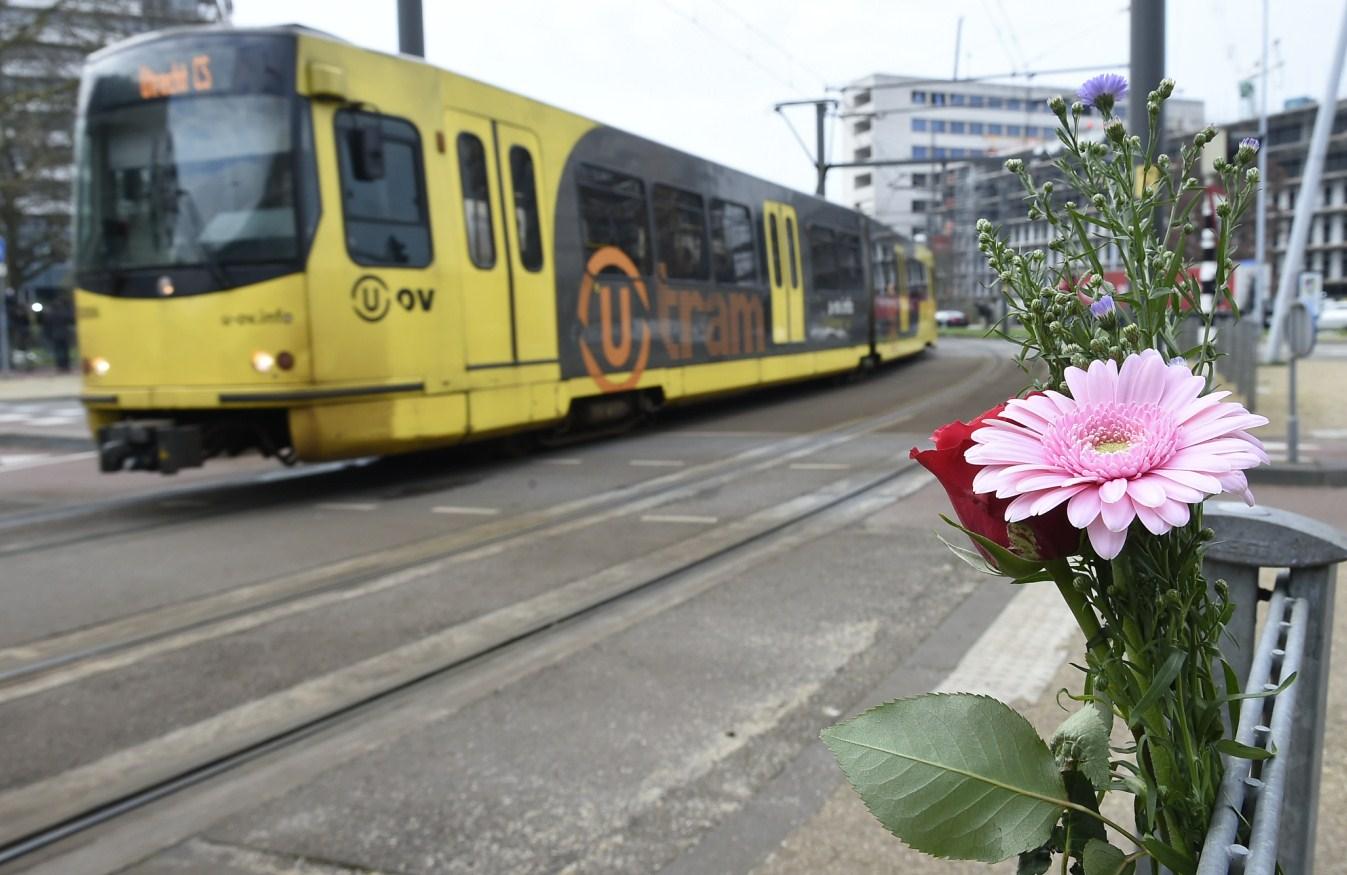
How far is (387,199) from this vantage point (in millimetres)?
8359

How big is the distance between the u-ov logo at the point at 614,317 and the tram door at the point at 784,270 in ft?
13.0

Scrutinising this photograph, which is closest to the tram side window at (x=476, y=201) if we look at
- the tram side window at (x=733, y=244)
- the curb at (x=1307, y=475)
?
the tram side window at (x=733, y=244)

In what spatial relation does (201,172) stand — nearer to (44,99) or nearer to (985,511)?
(985,511)

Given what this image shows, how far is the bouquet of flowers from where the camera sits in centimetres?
85

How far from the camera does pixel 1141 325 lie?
0.97m

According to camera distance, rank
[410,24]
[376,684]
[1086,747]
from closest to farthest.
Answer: [1086,747] → [376,684] → [410,24]

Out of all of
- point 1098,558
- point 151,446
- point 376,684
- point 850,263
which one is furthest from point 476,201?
point 850,263

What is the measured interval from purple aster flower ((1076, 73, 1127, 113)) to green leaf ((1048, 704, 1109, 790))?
0.58 m

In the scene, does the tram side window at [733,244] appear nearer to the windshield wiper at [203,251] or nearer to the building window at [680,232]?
the building window at [680,232]

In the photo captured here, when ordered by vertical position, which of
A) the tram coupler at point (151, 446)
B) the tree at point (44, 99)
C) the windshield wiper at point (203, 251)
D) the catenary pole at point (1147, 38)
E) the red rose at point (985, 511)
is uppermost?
the tree at point (44, 99)

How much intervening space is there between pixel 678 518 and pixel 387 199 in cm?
334

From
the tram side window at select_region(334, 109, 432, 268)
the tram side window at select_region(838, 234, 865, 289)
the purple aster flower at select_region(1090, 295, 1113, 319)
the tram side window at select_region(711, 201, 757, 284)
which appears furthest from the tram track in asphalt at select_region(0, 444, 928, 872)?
the tram side window at select_region(838, 234, 865, 289)

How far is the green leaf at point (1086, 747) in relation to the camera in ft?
3.07

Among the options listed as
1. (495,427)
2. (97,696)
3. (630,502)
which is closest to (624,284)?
(495,427)
